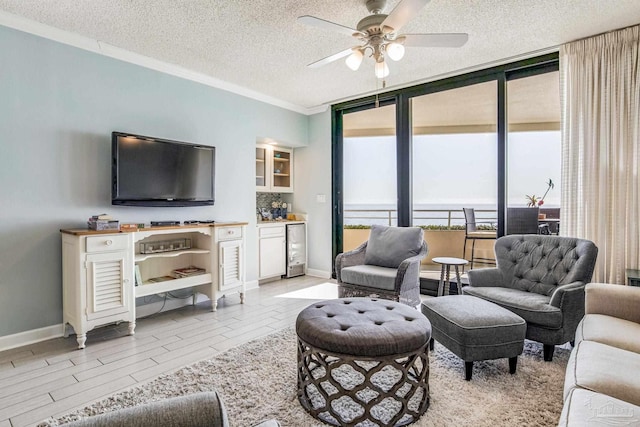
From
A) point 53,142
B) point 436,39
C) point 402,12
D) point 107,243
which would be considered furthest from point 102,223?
point 436,39

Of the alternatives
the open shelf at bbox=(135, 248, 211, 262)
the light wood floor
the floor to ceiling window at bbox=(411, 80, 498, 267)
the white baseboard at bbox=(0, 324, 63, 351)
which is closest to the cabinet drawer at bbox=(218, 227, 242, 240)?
the open shelf at bbox=(135, 248, 211, 262)

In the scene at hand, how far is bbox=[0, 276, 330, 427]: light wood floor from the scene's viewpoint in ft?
6.63

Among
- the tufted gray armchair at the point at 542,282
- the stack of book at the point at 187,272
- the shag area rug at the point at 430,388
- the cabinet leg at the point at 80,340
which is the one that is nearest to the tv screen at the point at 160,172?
the stack of book at the point at 187,272

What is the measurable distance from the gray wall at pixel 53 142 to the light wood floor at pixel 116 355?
52 cm

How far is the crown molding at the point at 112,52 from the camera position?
2.77 metres

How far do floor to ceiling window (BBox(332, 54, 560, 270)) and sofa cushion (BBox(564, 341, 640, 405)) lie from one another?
241 cm

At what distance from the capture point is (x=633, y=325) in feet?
6.11

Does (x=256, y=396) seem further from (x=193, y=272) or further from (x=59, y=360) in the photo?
(x=193, y=272)

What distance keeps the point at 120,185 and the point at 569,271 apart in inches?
152

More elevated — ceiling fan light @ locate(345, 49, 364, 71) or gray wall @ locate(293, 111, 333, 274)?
ceiling fan light @ locate(345, 49, 364, 71)

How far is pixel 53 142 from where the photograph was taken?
2.96 meters

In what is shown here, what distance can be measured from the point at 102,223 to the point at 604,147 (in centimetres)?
444

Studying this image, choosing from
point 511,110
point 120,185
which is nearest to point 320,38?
point 120,185

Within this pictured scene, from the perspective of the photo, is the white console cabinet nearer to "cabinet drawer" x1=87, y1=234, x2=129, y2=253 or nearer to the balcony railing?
"cabinet drawer" x1=87, y1=234, x2=129, y2=253
